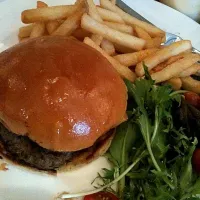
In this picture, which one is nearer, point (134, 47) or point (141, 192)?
point (141, 192)

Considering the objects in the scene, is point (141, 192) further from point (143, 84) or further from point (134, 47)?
point (134, 47)

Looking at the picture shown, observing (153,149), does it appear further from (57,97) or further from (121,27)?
(121,27)

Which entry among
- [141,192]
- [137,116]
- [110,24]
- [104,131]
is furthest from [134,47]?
[141,192]

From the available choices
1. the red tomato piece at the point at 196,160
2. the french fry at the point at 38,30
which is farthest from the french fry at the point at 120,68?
the red tomato piece at the point at 196,160

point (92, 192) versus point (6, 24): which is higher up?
point (6, 24)

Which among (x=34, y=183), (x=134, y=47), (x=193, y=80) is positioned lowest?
(x=34, y=183)

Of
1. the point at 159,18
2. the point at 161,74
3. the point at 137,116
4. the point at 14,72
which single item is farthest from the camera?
the point at 159,18

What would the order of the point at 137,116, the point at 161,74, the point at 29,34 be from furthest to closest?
the point at 29,34 → the point at 161,74 → the point at 137,116
